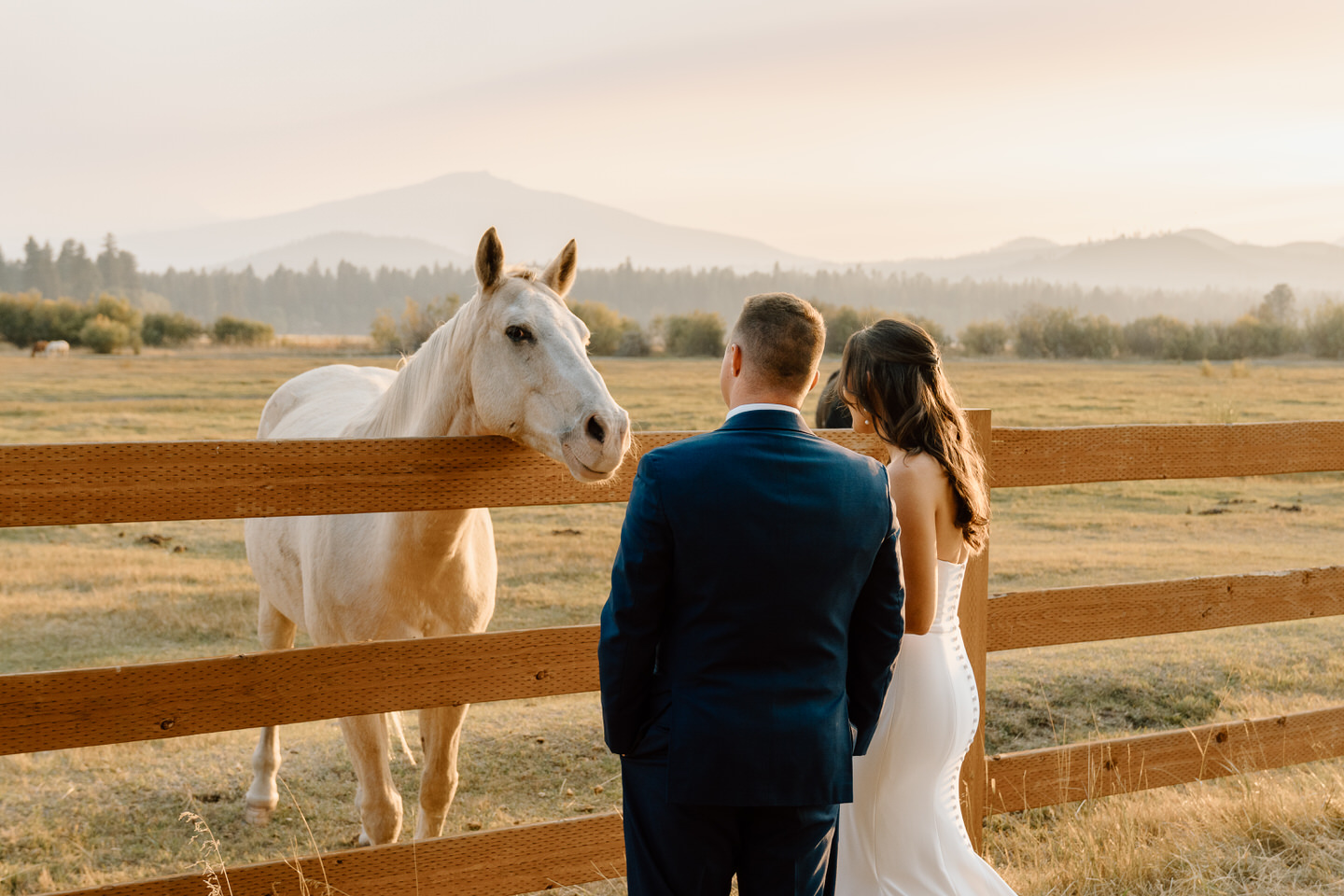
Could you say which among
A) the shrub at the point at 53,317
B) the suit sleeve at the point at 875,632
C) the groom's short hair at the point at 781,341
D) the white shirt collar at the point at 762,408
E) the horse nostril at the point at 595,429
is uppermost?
the shrub at the point at 53,317

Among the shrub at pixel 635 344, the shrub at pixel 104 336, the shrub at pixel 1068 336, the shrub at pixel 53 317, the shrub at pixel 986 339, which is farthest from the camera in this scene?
the shrub at pixel 986 339

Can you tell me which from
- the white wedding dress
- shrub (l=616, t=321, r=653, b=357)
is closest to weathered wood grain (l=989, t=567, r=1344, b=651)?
the white wedding dress

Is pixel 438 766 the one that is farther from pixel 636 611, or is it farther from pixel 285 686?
pixel 636 611

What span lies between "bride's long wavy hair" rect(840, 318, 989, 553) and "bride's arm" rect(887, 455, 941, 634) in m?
0.06

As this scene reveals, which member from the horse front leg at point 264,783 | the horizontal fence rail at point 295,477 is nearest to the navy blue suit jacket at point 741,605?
the horizontal fence rail at point 295,477

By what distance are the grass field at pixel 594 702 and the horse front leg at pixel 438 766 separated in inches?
44.1

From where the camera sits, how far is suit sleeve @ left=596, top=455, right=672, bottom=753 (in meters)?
1.78

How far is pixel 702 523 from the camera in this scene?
1773mm

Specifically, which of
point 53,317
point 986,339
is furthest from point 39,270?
point 986,339

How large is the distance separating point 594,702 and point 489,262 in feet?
14.8

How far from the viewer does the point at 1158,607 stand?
3.88 m

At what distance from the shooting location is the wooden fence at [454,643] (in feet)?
8.38

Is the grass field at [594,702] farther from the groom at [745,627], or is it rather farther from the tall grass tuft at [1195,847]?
the groom at [745,627]

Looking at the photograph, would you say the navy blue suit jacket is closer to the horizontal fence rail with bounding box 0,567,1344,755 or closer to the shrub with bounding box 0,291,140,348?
the horizontal fence rail with bounding box 0,567,1344,755
